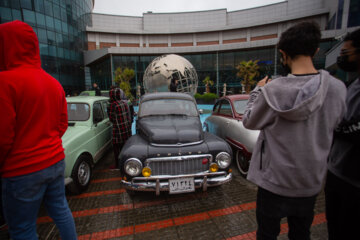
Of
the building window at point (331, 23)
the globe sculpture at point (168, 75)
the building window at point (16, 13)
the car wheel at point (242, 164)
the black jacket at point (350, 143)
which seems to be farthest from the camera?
the building window at point (331, 23)

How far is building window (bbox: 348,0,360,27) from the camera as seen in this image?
1801 cm

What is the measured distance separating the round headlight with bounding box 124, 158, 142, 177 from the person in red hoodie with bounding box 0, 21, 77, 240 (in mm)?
1212

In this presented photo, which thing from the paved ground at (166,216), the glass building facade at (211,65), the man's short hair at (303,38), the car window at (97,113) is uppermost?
the glass building facade at (211,65)

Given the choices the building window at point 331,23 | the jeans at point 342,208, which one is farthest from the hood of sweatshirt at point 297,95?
the building window at point 331,23

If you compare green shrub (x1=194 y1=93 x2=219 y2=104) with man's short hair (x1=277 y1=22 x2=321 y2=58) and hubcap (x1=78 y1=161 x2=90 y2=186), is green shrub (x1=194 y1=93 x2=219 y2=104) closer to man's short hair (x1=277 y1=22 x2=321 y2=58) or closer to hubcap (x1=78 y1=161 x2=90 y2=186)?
hubcap (x1=78 y1=161 x2=90 y2=186)

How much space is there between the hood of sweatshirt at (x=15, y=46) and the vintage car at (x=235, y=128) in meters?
3.39

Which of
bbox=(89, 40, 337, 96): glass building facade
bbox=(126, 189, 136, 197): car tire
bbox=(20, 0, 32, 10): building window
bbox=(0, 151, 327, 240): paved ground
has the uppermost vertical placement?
bbox=(20, 0, 32, 10): building window

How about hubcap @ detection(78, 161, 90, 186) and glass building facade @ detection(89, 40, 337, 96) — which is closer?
hubcap @ detection(78, 161, 90, 186)

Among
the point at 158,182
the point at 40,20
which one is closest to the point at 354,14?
the point at 158,182

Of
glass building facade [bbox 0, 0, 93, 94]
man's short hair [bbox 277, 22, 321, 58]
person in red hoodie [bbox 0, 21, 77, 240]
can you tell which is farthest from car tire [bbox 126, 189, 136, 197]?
glass building facade [bbox 0, 0, 93, 94]

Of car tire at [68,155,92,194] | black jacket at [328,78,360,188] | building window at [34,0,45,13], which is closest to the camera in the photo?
black jacket at [328,78,360,188]

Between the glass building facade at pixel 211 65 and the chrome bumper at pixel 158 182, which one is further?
the glass building facade at pixel 211 65

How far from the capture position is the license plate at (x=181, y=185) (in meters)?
2.72

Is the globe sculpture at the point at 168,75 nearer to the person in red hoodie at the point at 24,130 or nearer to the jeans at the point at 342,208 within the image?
the person in red hoodie at the point at 24,130
